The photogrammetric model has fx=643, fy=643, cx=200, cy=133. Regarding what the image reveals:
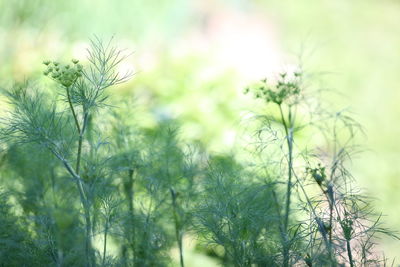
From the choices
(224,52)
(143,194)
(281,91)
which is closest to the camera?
(281,91)

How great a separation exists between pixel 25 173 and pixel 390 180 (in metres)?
3.03

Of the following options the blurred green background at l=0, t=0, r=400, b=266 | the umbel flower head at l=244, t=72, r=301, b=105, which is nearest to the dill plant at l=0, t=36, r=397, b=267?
the umbel flower head at l=244, t=72, r=301, b=105

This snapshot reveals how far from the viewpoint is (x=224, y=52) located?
597 centimetres

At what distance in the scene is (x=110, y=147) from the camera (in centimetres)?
155

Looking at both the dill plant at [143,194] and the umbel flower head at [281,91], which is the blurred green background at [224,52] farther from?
the umbel flower head at [281,91]

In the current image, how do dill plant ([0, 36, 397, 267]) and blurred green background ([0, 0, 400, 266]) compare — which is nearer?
dill plant ([0, 36, 397, 267])

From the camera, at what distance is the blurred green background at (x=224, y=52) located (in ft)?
13.5

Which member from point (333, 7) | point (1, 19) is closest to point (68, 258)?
point (1, 19)

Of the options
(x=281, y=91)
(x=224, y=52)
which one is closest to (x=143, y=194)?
(x=281, y=91)

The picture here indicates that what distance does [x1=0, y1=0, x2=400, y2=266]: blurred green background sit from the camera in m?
4.12

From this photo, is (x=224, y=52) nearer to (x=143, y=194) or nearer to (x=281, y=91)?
(x=143, y=194)

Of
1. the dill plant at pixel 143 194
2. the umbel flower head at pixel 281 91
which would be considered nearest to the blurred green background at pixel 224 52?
the dill plant at pixel 143 194

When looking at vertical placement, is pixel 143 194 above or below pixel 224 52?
below

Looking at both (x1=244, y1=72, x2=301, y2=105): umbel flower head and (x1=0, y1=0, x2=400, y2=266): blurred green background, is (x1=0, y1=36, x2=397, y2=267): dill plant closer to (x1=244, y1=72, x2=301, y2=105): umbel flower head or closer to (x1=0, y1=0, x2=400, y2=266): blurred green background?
(x1=244, y1=72, x2=301, y2=105): umbel flower head
